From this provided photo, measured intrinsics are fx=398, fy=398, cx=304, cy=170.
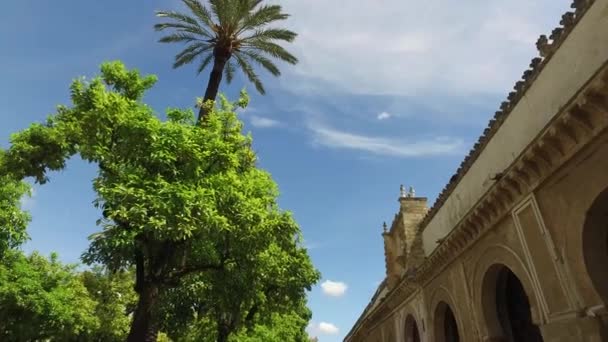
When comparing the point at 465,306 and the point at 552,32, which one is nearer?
the point at 552,32

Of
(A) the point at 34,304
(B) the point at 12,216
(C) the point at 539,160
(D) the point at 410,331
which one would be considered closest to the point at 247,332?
(D) the point at 410,331

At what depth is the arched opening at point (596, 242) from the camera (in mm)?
6165

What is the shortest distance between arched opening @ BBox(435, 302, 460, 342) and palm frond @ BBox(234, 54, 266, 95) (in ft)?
32.3

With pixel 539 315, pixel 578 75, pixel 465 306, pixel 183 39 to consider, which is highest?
pixel 183 39

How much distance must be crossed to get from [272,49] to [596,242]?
1147cm

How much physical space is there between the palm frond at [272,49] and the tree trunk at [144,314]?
9.11m

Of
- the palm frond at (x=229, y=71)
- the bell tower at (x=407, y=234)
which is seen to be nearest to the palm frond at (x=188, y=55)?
the palm frond at (x=229, y=71)

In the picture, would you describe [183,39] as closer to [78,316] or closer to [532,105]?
[532,105]

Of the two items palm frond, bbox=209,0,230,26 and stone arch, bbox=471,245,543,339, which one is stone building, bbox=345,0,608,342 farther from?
palm frond, bbox=209,0,230,26

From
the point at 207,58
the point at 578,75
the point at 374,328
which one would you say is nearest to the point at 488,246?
the point at 578,75

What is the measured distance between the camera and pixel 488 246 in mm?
9203

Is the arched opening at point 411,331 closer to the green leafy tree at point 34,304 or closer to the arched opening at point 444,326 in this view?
the arched opening at point 444,326

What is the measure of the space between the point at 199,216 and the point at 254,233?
172 cm

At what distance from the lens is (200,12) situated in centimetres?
1328
